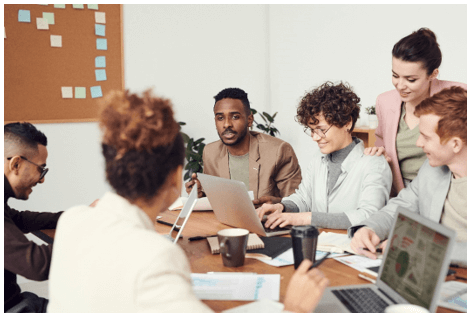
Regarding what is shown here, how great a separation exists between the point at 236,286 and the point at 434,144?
0.81 metres

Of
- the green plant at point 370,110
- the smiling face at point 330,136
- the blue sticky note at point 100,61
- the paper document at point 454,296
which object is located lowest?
the paper document at point 454,296

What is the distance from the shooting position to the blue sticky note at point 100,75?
3557 mm

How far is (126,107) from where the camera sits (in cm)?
89

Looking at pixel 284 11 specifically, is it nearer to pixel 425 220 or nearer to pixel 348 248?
pixel 348 248

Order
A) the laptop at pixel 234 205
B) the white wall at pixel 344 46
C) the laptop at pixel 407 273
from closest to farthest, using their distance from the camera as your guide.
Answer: the laptop at pixel 407 273
the laptop at pixel 234 205
the white wall at pixel 344 46

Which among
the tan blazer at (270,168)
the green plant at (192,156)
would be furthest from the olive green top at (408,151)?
the green plant at (192,156)

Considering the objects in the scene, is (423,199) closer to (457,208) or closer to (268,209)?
(457,208)

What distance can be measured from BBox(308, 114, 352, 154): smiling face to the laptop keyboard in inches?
37.1

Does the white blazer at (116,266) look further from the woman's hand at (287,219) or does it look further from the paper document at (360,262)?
the woman's hand at (287,219)

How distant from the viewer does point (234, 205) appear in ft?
5.36

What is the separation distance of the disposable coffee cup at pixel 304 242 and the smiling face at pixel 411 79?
3.62ft

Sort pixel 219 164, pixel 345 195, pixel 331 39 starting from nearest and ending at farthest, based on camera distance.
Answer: pixel 345 195
pixel 219 164
pixel 331 39

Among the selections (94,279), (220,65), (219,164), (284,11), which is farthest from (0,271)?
(284,11)

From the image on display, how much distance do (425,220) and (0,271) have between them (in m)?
1.26
